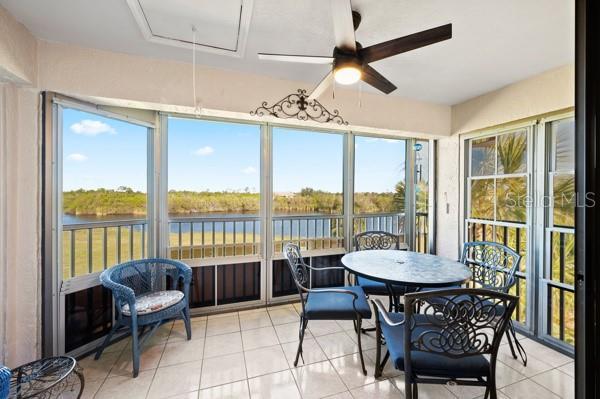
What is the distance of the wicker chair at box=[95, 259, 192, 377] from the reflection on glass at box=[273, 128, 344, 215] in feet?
4.40

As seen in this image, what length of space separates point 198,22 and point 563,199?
3.42 metres

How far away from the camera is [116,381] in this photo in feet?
6.02

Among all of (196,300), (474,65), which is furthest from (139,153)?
(474,65)

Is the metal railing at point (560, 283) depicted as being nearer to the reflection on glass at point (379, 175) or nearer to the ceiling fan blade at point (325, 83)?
the reflection on glass at point (379, 175)

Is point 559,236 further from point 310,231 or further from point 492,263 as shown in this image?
point 310,231

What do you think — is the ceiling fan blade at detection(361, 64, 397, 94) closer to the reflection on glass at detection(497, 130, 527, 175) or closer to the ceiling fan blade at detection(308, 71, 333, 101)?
the ceiling fan blade at detection(308, 71, 333, 101)

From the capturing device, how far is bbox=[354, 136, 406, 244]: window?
11.4ft

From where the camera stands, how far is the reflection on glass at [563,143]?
7.36 feet

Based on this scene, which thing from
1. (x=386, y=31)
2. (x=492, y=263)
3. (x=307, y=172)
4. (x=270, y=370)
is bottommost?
(x=270, y=370)

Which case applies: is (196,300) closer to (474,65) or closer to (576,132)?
(576,132)

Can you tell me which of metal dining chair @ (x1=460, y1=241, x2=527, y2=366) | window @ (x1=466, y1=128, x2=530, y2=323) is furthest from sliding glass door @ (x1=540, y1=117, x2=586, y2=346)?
metal dining chair @ (x1=460, y1=241, x2=527, y2=366)

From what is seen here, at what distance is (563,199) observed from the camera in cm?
228

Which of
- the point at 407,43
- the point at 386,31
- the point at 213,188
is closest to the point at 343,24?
the point at 407,43

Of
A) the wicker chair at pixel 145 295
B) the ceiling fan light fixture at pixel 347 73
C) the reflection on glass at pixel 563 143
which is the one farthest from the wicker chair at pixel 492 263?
the wicker chair at pixel 145 295
